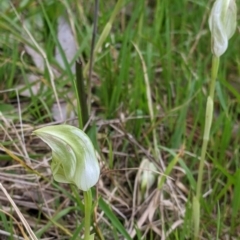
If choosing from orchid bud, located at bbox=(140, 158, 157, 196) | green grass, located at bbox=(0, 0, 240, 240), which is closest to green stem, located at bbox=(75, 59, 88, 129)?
green grass, located at bbox=(0, 0, 240, 240)

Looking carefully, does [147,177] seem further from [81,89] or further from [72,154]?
[72,154]

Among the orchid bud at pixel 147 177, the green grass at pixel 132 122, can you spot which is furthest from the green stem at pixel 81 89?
the orchid bud at pixel 147 177

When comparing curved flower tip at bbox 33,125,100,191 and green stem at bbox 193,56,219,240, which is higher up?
curved flower tip at bbox 33,125,100,191

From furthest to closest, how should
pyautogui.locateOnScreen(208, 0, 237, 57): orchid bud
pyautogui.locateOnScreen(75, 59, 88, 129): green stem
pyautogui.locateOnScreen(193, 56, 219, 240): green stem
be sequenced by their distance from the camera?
1. pyautogui.locateOnScreen(75, 59, 88, 129): green stem
2. pyautogui.locateOnScreen(193, 56, 219, 240): green stem
3. pyautogui.locateOnScreen(208, 0, 237, 57): orchid bud

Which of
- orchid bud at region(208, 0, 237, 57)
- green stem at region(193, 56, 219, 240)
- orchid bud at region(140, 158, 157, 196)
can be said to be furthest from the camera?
orchid bud at region(140, 158, 157, 196)

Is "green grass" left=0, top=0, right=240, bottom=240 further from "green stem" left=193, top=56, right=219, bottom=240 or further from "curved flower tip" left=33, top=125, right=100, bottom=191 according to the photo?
"curved flower tip" left=33, top=125, right=100, bottom=191
